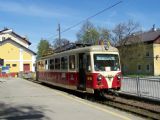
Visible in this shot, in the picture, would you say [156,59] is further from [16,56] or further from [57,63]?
[57,63]

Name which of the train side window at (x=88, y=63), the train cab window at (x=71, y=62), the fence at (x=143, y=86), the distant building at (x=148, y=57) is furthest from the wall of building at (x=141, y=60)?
the train side window at (x=88, y=63)

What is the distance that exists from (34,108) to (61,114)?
77.8 inches

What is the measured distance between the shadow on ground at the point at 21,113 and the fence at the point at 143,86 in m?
5.96

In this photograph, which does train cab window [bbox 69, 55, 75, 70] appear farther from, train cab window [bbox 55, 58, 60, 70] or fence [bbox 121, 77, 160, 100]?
train cab window [bbox 55, 58, 60, 70]

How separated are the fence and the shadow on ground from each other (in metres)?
5.96

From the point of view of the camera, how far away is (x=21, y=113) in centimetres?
1256

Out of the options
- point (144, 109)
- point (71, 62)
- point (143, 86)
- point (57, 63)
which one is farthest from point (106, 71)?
point (57, 63)

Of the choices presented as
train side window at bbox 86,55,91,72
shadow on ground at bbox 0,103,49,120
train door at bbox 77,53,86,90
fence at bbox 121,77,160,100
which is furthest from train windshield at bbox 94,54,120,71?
shadow on ground at bbox 0,103,49,120

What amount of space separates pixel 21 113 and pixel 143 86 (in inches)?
304

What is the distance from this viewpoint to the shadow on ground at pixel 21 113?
11.6 m

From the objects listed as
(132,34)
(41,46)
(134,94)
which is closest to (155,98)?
(134,94)

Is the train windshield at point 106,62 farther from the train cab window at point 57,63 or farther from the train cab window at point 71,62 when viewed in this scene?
the train cab window at point 57,63

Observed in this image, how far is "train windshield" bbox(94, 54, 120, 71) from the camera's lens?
1852 centimetres

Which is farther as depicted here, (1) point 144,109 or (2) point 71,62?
(2) point 71,62
